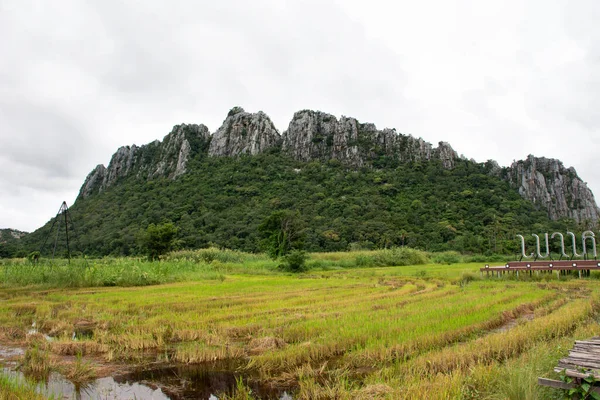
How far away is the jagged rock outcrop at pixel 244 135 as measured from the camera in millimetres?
91812

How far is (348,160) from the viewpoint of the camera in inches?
3378

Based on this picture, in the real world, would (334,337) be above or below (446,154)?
below

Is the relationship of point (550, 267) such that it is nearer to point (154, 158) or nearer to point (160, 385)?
point (160, 385)

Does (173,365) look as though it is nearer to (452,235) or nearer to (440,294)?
(440,294)

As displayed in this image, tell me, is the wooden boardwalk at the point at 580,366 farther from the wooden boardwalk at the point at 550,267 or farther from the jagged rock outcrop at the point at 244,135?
the jagged rock outcrop at the point at 244,135

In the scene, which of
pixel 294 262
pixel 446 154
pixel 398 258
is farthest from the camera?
pixel 446 154

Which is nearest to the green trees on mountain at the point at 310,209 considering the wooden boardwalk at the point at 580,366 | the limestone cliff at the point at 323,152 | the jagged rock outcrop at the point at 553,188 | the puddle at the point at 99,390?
the limestone cliff at the point at 323,152

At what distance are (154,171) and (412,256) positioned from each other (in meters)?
69.5

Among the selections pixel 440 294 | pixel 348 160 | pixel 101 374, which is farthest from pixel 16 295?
pixel 348 160

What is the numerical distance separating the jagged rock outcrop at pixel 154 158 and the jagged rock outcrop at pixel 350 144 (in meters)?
23.3

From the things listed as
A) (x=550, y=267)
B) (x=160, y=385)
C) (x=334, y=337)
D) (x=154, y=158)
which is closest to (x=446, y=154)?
(x=550, y=267)

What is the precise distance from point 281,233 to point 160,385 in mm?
37589

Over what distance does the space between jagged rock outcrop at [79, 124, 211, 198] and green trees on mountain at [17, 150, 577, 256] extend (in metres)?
4.21

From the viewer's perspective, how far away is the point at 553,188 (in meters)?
84.0
